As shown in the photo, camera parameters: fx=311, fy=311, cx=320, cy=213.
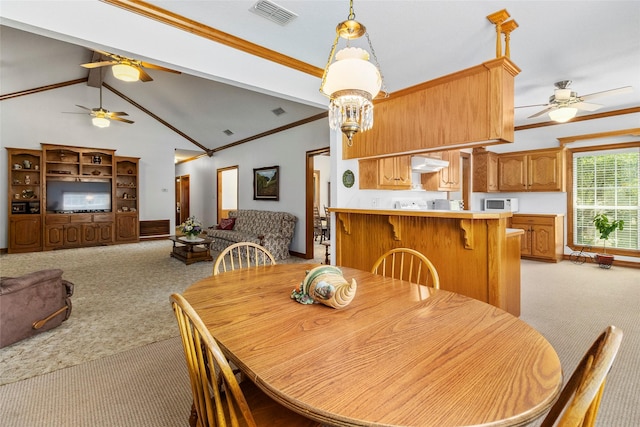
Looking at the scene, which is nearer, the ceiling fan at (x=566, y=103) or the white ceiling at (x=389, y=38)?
the white ceiling at (x=389, y=38)

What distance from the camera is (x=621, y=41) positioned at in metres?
2.91

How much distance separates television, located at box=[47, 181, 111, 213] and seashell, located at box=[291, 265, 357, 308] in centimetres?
810

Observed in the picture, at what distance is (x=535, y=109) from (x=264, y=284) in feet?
18.0

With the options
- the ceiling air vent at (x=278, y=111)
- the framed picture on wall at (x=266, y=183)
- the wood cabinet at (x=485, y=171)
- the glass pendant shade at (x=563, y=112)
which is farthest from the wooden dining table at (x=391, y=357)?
the wood cabinet at (x=485, y=171)

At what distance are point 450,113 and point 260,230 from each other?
4.63 metres

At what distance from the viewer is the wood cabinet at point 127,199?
7.86 m

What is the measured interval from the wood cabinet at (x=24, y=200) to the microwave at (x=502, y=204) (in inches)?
381

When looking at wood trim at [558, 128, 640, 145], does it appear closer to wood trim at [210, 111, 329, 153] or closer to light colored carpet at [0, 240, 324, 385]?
wood trim at [210, 111, 329, 153]

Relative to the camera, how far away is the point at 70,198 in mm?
7285

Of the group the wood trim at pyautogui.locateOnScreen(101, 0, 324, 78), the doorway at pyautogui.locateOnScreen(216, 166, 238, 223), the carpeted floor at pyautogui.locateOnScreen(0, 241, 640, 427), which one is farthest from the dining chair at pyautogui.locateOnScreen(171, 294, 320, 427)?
the doorway at pyautogui.locateOnScreen(216, 166, 238, 223)

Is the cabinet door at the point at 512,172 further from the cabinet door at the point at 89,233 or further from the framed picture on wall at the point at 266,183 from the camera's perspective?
the cabinet door at the point at 89,233

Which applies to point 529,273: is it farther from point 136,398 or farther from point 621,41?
point 136,398

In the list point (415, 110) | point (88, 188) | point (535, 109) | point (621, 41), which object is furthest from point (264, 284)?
point (88, 188)

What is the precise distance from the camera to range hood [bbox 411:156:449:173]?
482cm
